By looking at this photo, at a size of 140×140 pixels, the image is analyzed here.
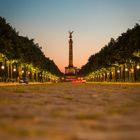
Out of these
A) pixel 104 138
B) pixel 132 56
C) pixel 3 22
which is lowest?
pixel 104 138

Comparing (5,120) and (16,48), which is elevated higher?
(16,48)

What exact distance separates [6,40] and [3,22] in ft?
16.4

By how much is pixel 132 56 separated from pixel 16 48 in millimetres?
27293

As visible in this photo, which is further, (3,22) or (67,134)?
(3,22)

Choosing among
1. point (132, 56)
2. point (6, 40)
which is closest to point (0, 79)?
point (6, 40)

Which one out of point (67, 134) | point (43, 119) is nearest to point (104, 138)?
point (67, 134)

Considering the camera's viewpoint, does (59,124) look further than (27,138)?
Yes

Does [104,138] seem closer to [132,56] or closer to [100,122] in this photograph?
[100,122]

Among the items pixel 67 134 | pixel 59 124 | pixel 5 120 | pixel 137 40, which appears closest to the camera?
pixel 67 134

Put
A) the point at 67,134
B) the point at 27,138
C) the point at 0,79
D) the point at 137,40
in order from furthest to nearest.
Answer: the point at 137,40 → the point at 0,79 → the point at 67,134 → the point at 27,138

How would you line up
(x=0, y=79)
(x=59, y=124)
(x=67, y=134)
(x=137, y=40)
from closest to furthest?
(x=67, y=134) < (x=59, y=124) < (x=0, y=79) < (x=137, y=40)

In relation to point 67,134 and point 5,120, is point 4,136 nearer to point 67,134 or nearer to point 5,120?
point 67,134

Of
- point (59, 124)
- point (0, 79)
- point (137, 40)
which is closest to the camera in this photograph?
point (59, 124)

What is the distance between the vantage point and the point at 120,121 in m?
A: 10.2
